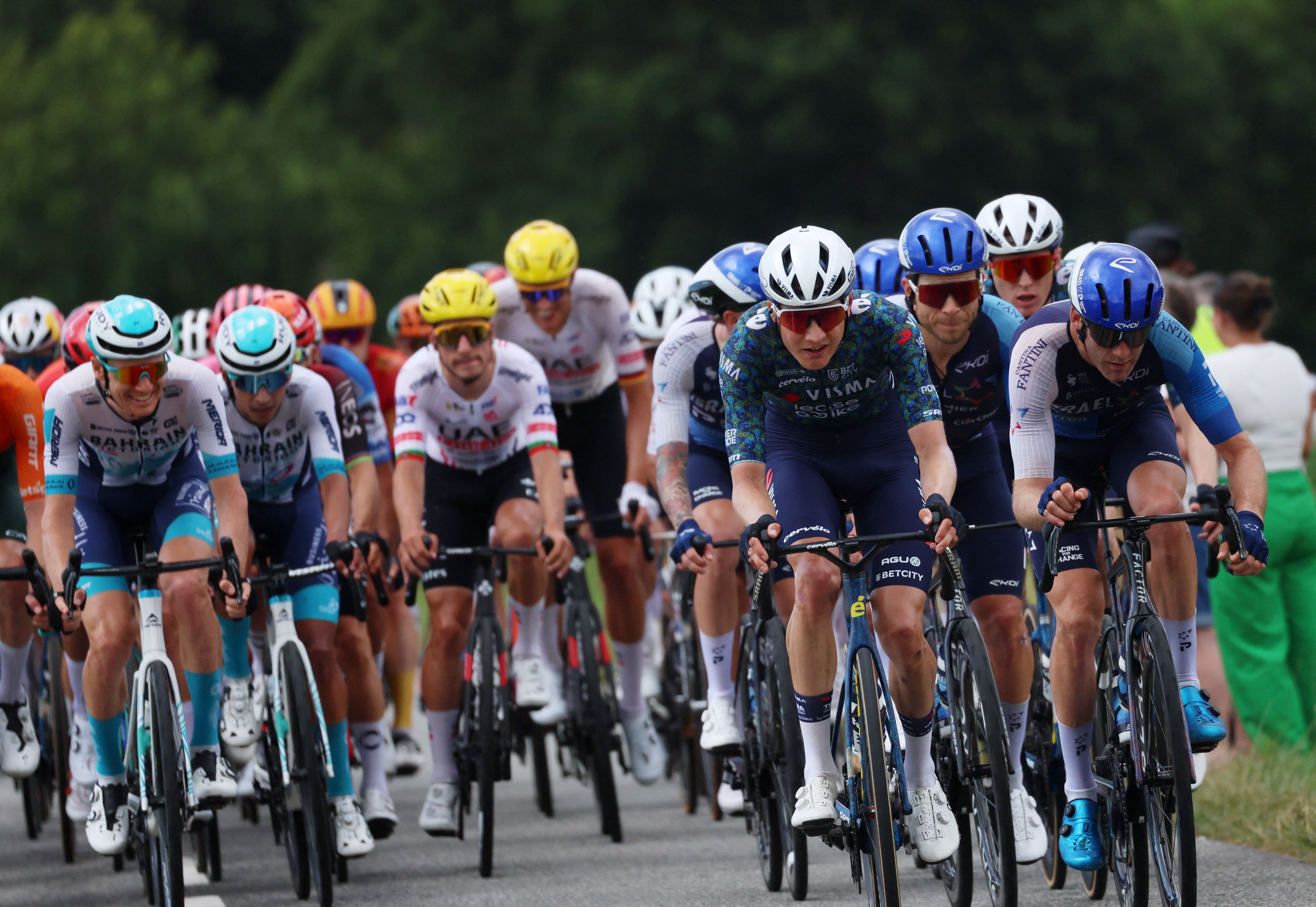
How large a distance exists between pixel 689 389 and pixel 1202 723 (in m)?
2.84

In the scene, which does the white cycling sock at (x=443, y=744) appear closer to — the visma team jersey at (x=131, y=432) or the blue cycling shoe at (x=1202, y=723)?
the visma team jersey at (x=131, y=432)

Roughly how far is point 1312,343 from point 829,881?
2806 centimetres

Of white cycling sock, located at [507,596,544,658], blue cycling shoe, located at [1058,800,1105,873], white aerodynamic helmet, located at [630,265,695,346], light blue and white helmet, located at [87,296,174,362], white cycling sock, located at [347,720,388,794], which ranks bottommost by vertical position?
blue cycling shoe, located at [1058,800,1105,873]

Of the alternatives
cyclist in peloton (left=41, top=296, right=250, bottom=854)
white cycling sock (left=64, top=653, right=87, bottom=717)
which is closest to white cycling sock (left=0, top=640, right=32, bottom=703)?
white cycling sock (left=64, top=653, right=87, bottom=717)

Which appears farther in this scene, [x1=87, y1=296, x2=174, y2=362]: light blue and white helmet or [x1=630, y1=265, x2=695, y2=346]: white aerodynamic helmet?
[x1=630, y1=265, x2=695, y2=346]: white aerodynamic helmet

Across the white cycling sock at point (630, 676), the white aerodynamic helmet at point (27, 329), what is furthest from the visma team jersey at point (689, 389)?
the white aerodynamic helmet at point (27, 329)

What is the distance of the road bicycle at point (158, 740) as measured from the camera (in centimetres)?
683

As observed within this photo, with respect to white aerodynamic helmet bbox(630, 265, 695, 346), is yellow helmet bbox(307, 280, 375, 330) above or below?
above

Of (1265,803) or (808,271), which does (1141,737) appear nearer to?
(808,271)

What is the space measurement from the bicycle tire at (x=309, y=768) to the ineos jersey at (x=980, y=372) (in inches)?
105

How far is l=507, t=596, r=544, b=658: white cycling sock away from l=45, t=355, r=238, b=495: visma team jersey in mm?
2191

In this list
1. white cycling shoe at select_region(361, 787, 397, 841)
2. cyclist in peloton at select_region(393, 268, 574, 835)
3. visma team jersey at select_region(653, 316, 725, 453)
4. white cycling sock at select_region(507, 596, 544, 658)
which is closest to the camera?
visma team jersey at select_region(653, 316, 725, 453)

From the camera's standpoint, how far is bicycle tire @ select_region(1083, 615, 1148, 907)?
630 cm

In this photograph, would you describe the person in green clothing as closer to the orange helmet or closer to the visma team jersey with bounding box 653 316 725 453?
the visma team jersey with bounding box 653 316 725 453
